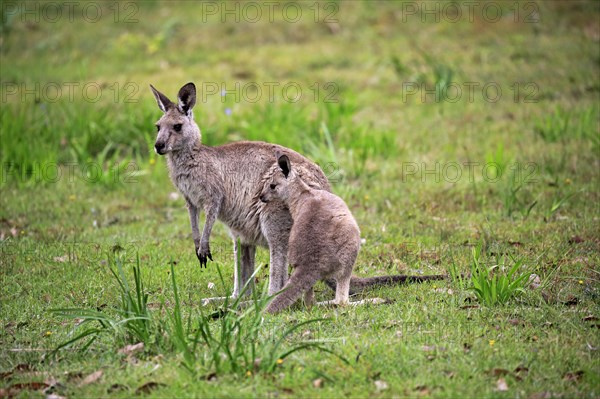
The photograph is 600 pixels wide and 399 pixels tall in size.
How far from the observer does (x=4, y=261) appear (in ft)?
23.2

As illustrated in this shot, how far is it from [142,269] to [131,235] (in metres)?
1.25

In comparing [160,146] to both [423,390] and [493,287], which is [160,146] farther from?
[423,390]

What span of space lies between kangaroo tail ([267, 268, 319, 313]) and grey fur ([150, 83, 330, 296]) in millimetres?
707

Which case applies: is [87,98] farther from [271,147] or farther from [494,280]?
[494,280]

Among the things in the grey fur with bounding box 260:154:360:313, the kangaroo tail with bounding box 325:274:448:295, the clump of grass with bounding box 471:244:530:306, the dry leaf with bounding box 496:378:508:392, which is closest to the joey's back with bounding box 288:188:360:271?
the grey fur with bounding box 260:154:360:313

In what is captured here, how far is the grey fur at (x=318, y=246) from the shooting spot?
534 cm

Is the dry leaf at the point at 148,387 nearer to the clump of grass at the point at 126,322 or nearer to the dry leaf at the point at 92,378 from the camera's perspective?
the dry leaf at the point at 92,378

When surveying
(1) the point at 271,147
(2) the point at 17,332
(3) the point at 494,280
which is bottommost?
(2) the point at 17,332

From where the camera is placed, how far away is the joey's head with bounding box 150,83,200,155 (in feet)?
20.3

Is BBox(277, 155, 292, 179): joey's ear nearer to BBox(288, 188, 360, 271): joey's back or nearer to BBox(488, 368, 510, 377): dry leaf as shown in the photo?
BBox(288, 188, 360, 271): joey's back

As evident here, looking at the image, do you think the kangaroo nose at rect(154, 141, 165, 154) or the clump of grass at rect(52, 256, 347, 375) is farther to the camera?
the kangaroo nose at rect(154, 141, 165, 154)

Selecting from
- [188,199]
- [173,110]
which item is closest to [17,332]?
[188,199]

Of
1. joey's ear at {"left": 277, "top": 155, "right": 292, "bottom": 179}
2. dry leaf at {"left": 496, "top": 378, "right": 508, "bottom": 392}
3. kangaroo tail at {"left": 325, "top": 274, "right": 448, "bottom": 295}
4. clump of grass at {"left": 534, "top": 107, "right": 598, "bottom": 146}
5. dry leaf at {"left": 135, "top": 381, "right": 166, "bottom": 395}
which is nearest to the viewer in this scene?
dry leaf at {"left": 496, "top": 378, "right": 508, "bottom": 392}

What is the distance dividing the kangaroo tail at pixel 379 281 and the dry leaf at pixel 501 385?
177 centimetres
